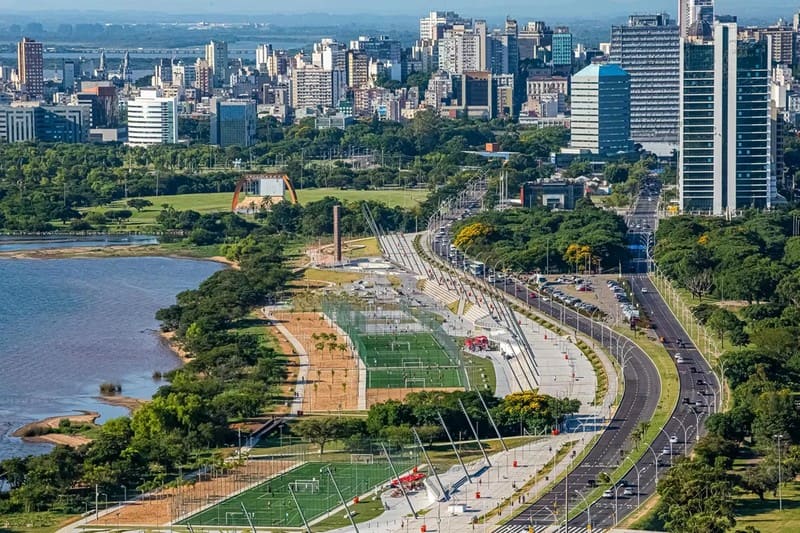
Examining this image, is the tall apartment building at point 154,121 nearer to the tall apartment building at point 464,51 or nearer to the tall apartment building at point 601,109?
the tall apartment building at point 601,109

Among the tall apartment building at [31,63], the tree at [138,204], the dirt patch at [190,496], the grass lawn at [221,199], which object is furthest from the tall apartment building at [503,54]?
the dirt patch at [190,496]

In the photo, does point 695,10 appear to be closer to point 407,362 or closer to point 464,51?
point 464,51

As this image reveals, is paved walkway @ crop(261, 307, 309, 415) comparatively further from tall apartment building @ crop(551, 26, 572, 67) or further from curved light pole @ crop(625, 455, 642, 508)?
tall apartment building @ crop(551, 26, 572, 67)

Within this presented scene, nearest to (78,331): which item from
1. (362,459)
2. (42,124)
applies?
(362,459)

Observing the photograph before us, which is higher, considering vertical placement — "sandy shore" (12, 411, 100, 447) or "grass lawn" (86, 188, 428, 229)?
"grass lawn" (86, 188, 428, 229)

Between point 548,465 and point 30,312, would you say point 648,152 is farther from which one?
point 548,465

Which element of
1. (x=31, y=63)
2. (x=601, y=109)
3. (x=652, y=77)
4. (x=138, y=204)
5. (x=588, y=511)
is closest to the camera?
(x=588, y=511)

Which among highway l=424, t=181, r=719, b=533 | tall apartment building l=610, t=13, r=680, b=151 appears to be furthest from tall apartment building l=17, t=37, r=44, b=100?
highway l=424, t=181, r=719, b=533
